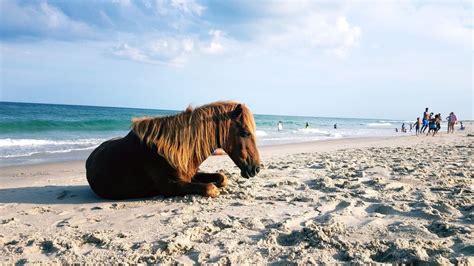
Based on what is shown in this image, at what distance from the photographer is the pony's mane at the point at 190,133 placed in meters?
4.39

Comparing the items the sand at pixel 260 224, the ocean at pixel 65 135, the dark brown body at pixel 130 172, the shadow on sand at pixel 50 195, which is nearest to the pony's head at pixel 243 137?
the sand at pixel 260 224

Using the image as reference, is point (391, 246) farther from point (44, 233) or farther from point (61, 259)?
point (44, 233)

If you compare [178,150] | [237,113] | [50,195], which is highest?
[237,113]

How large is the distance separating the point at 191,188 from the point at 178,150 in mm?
517

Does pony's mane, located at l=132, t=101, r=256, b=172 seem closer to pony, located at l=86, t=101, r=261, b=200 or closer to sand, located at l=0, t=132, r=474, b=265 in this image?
pony, located at l=86, t=101, r=261, b=200

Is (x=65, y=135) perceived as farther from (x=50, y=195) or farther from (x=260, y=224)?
(x=260, y=224)

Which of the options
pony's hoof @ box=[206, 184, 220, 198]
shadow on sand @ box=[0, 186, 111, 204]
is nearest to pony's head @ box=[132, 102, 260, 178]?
pony's hoof @ box=[206, 184, 220, 198]

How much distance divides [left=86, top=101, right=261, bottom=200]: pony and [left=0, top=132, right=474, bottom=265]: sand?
0.74ft

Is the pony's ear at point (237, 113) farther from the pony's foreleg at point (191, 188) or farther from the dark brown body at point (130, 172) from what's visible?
the dark brown body at point (130, 172)

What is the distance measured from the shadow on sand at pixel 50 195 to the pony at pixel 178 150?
433 mm

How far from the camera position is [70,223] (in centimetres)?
357

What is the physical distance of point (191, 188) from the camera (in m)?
4.45

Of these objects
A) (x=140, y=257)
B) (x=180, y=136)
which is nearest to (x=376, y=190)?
(x=180, y=136)

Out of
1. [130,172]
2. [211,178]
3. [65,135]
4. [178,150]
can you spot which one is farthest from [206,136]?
[65,135]
